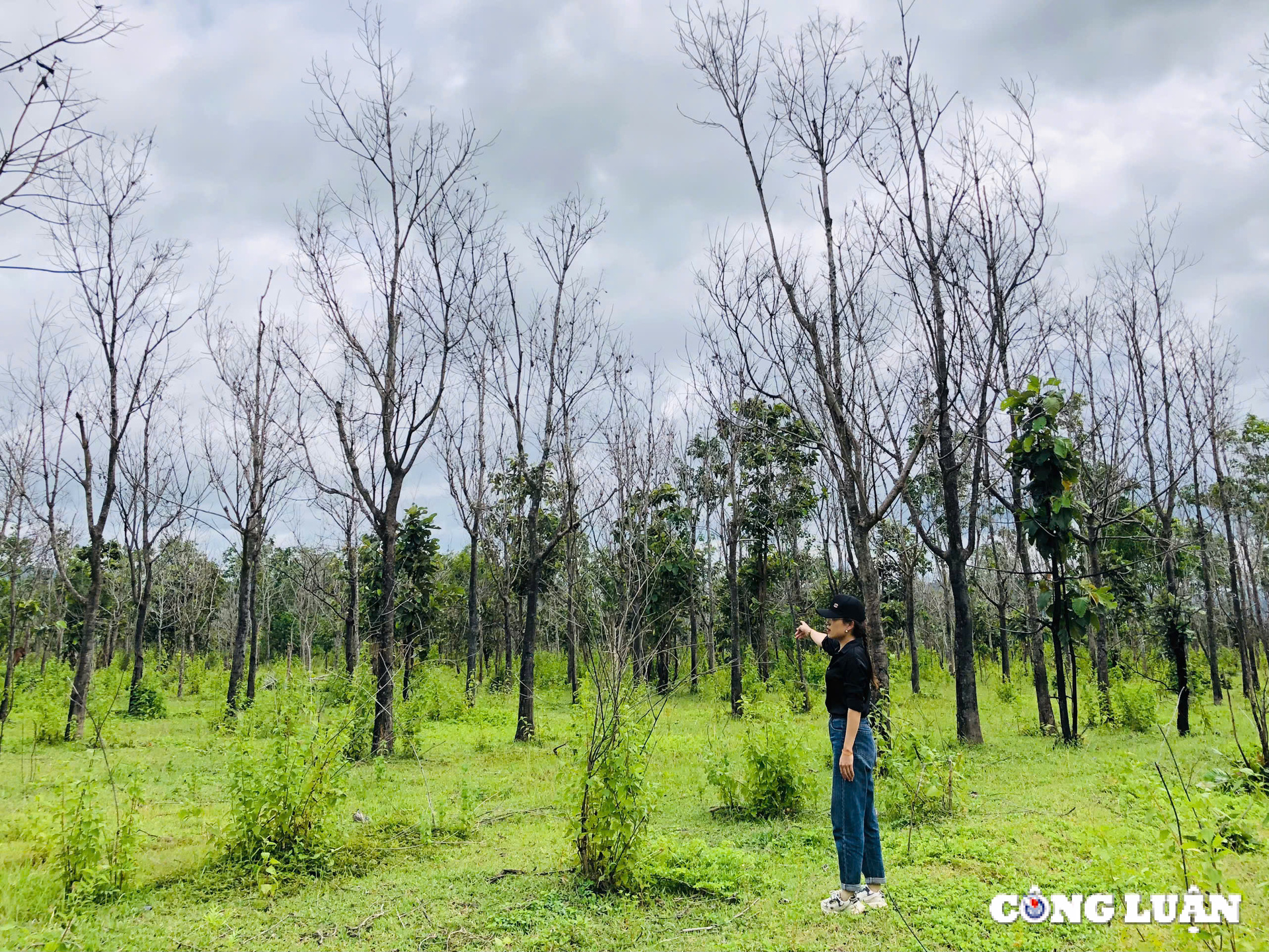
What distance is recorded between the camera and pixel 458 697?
1677cm

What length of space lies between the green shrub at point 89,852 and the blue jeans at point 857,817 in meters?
4.74

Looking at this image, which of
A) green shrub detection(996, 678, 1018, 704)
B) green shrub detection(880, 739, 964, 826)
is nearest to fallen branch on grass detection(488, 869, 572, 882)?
green shrub detection(880, 739, 964, 826)

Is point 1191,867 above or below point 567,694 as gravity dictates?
above

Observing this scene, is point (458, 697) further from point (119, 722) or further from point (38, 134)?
point (38, 134)

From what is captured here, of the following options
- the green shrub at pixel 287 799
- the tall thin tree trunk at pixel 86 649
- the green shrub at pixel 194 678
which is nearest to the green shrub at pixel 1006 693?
the green shrub at pixel 287 799

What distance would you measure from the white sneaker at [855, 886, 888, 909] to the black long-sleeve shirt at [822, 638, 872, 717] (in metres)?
1.07

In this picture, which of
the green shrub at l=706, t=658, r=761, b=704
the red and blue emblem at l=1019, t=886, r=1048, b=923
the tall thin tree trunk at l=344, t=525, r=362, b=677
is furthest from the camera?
the green shrub at l=706, t=658, r=761, b=704

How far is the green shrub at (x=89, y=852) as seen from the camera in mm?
4734

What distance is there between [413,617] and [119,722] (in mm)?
6895

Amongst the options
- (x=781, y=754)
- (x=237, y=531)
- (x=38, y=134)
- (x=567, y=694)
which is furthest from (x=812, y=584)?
(x=38, y=134)

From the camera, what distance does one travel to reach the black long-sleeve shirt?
4.33 m

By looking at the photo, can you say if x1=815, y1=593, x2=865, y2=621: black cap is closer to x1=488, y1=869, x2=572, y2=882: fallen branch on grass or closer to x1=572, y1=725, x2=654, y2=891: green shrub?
x1=572, y1=725, x2=654, y2=891: green shrub

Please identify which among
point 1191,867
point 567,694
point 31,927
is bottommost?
point 567,694

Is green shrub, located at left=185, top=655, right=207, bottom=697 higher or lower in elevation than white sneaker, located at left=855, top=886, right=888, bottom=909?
lower
